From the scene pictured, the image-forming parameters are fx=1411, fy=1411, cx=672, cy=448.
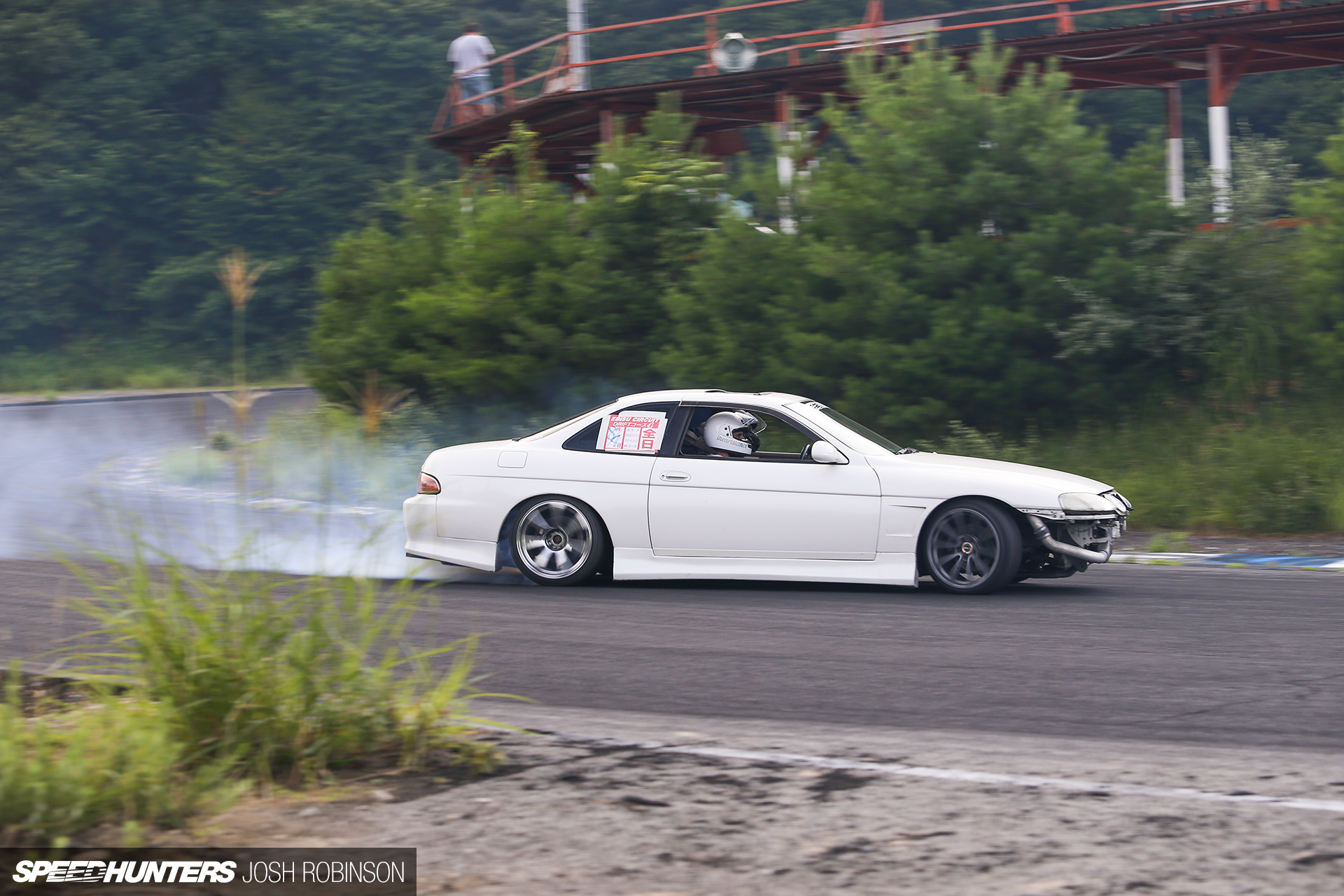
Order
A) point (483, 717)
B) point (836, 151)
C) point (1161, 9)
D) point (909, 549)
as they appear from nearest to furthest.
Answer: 1. point (483, 717)
2. point (909, 549)
3. point (836, 151)
4. point (1161, 9)

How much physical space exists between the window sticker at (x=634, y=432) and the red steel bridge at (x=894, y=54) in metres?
8.46

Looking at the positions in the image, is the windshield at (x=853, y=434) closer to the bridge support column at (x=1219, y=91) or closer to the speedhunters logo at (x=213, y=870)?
the speedhunters logo at (x=213, y=870)

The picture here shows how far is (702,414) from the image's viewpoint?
32.8ft

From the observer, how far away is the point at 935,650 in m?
7.50

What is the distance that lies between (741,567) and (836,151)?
8.30 m

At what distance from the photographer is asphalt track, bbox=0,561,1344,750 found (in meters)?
6.14

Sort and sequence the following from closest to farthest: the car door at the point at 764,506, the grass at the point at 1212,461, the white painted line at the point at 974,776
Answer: the white painted line at the point at 974,776 < the car door at the point at 764,506 < the grass at the point at 1212,461

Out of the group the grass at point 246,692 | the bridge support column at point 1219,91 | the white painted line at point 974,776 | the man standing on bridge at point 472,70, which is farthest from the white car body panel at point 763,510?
the man standing on bridge at point 472,70

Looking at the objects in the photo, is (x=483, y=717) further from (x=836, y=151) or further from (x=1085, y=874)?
(x=836, y=151)

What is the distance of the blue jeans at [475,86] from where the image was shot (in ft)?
89.0

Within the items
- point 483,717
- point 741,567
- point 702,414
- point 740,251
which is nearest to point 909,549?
point 741,567

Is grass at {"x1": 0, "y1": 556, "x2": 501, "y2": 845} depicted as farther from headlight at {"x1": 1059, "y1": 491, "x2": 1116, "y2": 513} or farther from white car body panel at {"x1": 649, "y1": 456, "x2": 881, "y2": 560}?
headlight at {"x1": 1059, "y1": 491, "x2": 1116, "y2": 513}

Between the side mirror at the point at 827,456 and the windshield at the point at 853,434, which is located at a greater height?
the windshield at the point at 853,434

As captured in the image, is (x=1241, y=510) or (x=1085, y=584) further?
(x=1241, y=510)
